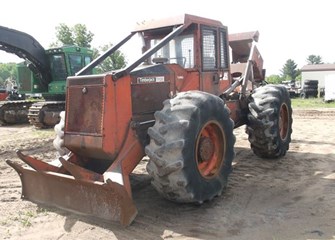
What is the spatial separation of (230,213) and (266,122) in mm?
2663

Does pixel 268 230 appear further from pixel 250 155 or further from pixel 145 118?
pixel 250 155

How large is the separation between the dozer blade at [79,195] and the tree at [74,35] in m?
48.8

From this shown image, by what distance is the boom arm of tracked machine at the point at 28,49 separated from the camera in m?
13.7

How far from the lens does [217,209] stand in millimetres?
5180

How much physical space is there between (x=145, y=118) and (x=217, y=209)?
1.59 meters

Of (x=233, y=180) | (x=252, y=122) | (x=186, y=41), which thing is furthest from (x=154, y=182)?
(x=252, y=122)

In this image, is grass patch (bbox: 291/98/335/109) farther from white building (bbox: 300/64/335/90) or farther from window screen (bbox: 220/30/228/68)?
white building (bbox: 300/64/335/90)

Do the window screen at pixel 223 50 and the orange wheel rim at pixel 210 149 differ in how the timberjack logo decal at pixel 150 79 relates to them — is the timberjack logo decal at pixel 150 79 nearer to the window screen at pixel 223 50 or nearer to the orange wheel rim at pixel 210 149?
the orange wheel rim at pixel 210 149

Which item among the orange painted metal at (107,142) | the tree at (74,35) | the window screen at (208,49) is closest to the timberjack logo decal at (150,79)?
the orange painted metal at (107,142)

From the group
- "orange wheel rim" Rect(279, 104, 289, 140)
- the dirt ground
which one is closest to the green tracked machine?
the dirt ground

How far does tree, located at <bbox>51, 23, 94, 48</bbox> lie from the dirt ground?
155ft

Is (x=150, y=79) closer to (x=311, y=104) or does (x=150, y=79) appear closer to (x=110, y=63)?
(x=311, y=104)

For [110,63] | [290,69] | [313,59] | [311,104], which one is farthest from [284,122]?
[313,59]

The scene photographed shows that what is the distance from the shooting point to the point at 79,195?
4.84 meters
